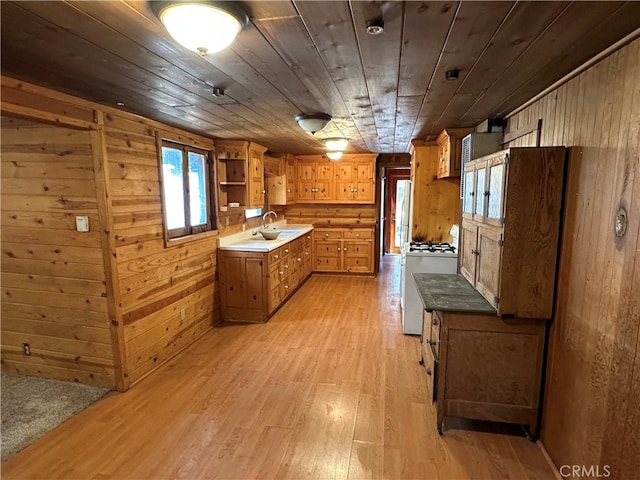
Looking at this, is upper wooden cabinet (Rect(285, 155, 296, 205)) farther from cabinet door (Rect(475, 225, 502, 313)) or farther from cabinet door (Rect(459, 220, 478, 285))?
cabinet door (Rect(475, 225, 502, 313))

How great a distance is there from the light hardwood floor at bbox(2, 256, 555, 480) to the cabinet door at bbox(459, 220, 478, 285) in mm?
999

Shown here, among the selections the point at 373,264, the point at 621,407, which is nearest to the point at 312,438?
the point at 621,407

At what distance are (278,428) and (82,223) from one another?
82.2 inches

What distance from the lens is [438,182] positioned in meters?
4.48

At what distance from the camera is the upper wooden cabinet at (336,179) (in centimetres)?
637

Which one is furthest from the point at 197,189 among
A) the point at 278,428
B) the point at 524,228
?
the point at 524,228

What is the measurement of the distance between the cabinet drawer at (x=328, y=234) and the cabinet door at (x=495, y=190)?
4281 mm

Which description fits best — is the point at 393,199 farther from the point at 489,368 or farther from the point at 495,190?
the point at 489,368

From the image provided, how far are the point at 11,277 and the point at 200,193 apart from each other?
73.4 inches

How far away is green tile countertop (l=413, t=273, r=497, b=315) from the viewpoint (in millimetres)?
2268

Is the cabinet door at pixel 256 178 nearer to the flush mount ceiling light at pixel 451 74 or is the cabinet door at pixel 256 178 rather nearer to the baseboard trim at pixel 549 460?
the flush mount ceiling light at pixel 451 74

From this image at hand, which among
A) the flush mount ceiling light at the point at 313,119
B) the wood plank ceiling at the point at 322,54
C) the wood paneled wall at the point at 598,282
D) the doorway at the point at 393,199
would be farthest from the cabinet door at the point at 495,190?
the doorway at the point at 393,199

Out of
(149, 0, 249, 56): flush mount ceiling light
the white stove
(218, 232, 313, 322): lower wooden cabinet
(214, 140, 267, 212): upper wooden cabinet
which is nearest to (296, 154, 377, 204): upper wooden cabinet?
(214, 140, 267, 212): upper wooden cabinet

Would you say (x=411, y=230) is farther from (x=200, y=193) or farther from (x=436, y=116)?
(x=200, y=193)
